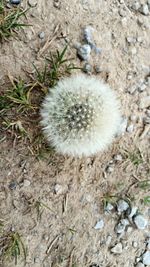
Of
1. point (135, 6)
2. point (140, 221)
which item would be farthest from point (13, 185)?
point (135, 6)

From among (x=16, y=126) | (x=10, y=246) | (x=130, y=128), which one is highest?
(x=130, y=128)

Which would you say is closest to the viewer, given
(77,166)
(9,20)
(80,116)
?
(80,116)

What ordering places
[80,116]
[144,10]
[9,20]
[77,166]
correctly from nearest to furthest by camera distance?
[80,116], [9,20], [77,166], [144,10]

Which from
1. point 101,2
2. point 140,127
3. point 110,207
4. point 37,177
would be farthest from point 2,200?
point 101,2

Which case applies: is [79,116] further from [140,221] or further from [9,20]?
[140,221]

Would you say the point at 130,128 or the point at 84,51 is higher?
the point at 84,51

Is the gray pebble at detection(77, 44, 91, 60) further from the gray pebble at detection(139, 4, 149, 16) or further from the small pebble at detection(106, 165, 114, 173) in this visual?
the small pebble at detection(106, 165, 114, 173)
